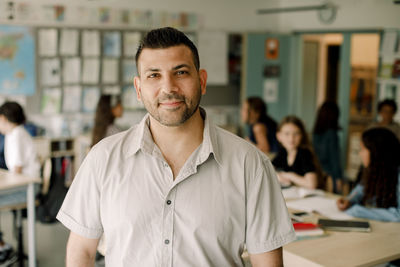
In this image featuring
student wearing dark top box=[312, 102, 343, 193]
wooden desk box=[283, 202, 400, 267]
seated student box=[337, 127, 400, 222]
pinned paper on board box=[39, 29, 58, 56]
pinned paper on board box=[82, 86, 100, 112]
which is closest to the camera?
wooden desk box=[283, 202, 400, 267]

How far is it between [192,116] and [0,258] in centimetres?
319

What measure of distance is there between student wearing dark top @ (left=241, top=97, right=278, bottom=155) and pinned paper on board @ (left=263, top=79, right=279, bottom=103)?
1995 millimetres

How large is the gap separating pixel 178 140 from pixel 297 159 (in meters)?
2.52

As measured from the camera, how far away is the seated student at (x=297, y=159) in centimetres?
382

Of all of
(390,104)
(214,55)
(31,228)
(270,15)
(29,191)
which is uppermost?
(270,15)

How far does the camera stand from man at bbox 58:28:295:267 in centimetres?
150

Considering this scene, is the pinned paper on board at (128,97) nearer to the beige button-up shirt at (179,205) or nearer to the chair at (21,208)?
the chair at (21,208)

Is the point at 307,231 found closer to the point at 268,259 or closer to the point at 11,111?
the point at 268,259

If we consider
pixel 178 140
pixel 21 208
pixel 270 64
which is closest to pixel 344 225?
pixel 178 140

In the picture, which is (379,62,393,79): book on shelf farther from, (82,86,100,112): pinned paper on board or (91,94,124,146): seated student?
(82,86,100,112): pinned paper on board

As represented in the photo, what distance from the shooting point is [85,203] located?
61.9 inches

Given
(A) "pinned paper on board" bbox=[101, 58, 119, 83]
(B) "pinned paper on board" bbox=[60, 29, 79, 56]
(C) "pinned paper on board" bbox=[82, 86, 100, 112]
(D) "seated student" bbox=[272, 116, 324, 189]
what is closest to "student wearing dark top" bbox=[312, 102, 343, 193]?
(D) "seated student" bbox=[272, 116, 324, 189]

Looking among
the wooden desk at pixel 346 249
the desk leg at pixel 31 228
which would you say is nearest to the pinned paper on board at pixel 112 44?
the desk leg at pixel 31 228

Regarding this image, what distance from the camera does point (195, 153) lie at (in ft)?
5.16
